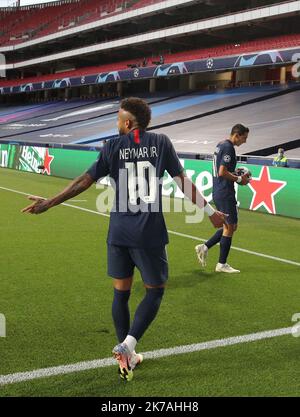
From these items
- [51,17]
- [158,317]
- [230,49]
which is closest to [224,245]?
[158,317]

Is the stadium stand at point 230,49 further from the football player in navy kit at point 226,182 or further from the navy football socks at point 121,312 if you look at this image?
the navy football socks at point 121,312

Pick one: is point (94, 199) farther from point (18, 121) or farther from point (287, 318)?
point (18, 121)

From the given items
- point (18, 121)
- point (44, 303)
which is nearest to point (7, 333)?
point (44, 303)

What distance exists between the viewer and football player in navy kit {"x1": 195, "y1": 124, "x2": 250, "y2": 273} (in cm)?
650

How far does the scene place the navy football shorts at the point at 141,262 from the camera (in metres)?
3.60

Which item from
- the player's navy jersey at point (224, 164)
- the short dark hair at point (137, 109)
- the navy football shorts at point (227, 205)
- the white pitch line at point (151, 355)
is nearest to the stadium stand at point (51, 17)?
the player's navy jersey at point (224, 164)

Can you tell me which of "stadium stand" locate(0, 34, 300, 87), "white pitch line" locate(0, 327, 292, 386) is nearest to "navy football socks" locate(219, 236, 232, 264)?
"white pitch line" locate(0, 327, 292, 386)

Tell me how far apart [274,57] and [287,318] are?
24.7 metres

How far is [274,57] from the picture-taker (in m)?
27.6

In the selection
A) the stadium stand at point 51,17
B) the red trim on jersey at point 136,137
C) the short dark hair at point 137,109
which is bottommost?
the red trim on jersey at point 136,137

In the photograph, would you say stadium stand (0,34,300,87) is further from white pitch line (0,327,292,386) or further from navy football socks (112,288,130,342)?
navy football socks (112,288,130,342)

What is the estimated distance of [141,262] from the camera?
361cm

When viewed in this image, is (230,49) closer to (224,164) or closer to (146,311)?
(224,164)
